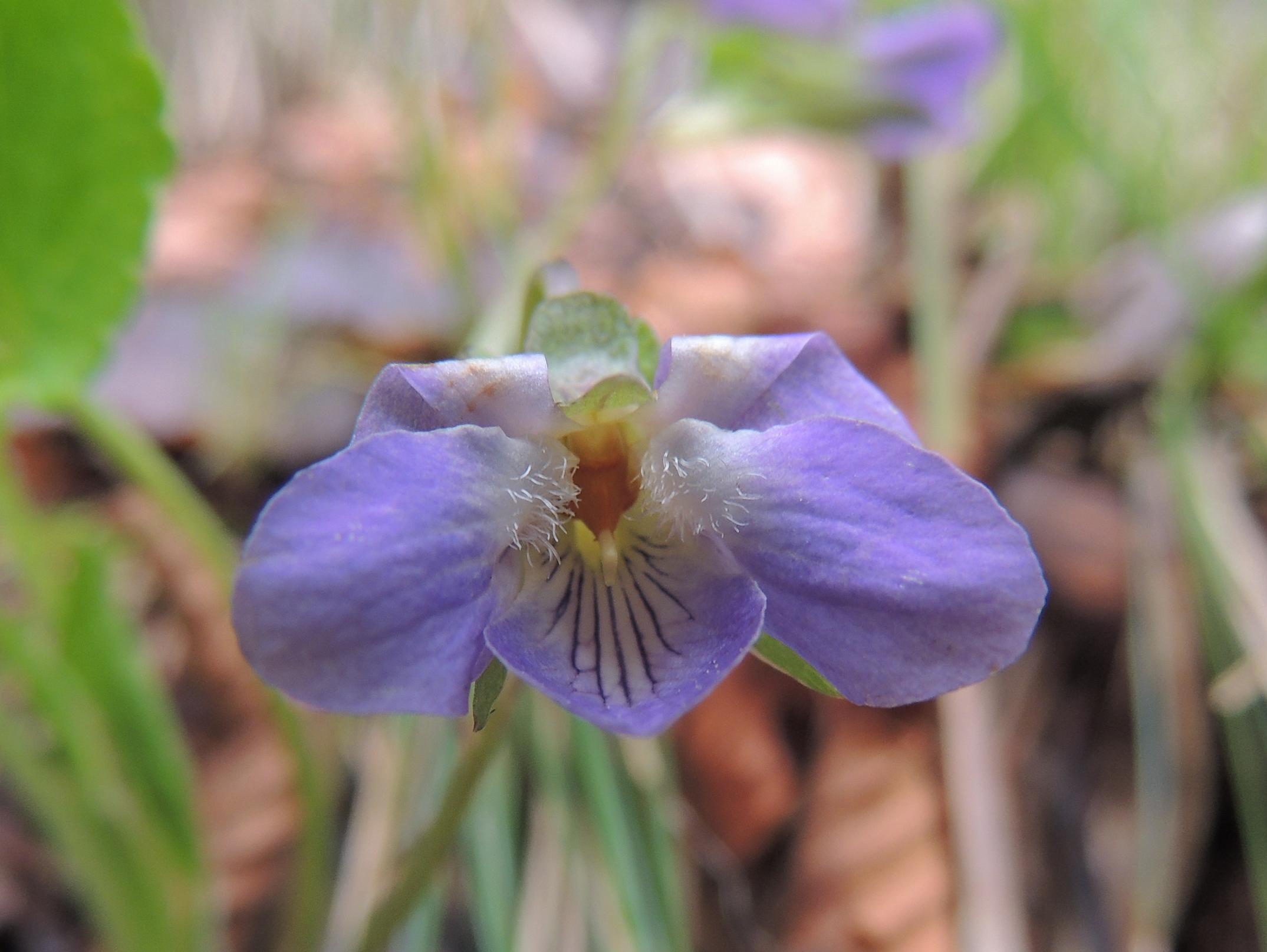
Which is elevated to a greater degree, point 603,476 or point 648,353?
point 648,353

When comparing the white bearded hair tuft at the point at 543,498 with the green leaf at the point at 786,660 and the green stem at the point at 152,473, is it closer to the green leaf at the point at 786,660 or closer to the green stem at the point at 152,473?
the green leaf at the point at 786,660

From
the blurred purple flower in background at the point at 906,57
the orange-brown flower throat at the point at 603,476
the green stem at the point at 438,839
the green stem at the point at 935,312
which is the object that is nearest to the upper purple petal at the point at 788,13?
the blurred purple flower in background at the point at 906,57

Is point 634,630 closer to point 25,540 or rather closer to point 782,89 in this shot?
point 25,540

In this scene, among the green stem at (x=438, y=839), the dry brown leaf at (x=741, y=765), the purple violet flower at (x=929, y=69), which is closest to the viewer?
the green stem at (x=438, y=839)

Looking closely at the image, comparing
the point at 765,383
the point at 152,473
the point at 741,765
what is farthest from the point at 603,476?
the point at 741,765

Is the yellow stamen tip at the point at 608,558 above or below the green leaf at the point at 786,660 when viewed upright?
above

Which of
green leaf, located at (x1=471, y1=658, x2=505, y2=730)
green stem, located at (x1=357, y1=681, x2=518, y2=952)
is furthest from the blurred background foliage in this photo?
green leaf, located at (x1=471, y1=658, x2=505, y2=730)
